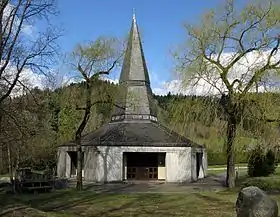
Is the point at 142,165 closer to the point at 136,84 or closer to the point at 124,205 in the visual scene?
the point at 136,84

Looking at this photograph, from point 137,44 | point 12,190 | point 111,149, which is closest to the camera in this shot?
point 12,190

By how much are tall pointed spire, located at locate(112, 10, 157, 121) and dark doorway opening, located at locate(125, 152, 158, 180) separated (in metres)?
3.32

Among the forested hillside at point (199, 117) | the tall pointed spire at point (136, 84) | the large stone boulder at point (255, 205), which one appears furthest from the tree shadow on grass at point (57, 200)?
the tall pointed spire at point (136, 84)

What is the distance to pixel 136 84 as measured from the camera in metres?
40.4

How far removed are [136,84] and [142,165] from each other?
7.19 meters

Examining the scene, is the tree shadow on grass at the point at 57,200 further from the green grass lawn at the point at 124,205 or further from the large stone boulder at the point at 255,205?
the large stone boulder at the point at 255,205

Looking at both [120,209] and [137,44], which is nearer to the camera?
[120,209]

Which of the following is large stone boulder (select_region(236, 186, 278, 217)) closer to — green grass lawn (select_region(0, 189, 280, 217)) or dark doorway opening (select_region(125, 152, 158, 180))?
green grass lawn (select_region(0, 189, 280, 217))

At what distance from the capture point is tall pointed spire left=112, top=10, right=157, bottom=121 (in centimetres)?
3934

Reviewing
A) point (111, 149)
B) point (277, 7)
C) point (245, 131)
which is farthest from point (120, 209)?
point (111, 149)

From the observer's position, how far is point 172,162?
118ft

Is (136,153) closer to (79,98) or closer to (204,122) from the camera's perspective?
(79,98)

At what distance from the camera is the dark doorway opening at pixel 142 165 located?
126 ft

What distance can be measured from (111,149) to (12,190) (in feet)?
31.8
